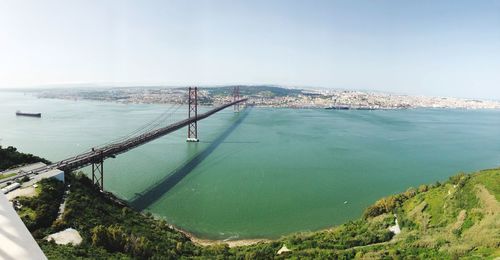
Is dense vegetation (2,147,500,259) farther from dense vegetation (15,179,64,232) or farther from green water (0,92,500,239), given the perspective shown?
green water (0,92,500,239)

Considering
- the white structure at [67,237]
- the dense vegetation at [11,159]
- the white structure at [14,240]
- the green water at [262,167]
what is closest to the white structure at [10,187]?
the white structure at [67,237]

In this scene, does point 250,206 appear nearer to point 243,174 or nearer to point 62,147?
point 243,174

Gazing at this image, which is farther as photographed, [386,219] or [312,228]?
[312,228]

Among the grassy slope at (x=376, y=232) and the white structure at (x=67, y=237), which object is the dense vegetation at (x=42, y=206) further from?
the white structure at (x=67, y=237)

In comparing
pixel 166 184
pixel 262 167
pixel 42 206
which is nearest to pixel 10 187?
pixel 42 206

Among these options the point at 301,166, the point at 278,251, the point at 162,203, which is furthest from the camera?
Result: the point at 301,166

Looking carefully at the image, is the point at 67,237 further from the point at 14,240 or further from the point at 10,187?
the point at 14,240

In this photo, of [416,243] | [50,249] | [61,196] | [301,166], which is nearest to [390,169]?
[301,166]
